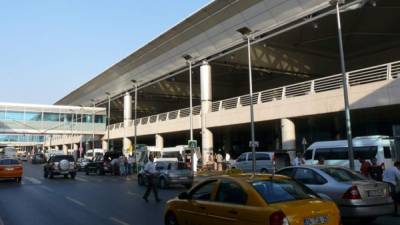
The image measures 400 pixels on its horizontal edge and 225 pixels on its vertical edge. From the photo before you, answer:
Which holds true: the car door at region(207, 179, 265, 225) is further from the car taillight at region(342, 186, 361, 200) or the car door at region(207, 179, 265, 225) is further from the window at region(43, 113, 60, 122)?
the window at region(43, 113, 60, 122)

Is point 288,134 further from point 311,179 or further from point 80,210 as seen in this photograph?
point 311,179

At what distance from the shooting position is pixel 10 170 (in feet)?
106

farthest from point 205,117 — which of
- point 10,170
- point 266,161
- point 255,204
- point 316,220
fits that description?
point 316,220

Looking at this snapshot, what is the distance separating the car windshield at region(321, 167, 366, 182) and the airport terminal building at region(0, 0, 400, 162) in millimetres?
12460

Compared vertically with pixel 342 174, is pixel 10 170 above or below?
above

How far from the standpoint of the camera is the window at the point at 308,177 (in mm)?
12586

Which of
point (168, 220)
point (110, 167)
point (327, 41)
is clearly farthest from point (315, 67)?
point (168, 220)

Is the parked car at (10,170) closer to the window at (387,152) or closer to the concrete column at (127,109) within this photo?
the window at (387,152)

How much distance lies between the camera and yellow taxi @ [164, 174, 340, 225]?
24.8ft

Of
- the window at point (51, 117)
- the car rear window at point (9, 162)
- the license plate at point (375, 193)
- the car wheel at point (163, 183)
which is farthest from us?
the window at point (51, 117)

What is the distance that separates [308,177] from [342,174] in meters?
0.86

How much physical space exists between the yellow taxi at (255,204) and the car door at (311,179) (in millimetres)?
3933

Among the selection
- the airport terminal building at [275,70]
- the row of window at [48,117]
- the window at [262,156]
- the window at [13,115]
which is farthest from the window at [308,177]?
the window at [13,115]

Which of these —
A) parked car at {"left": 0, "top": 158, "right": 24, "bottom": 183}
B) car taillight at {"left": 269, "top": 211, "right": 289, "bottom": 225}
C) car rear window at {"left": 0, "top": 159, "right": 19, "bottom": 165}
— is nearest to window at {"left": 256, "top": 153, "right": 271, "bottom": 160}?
parked car at {"left": 0, "top": 158, "right": 24, "bottom": 183}
